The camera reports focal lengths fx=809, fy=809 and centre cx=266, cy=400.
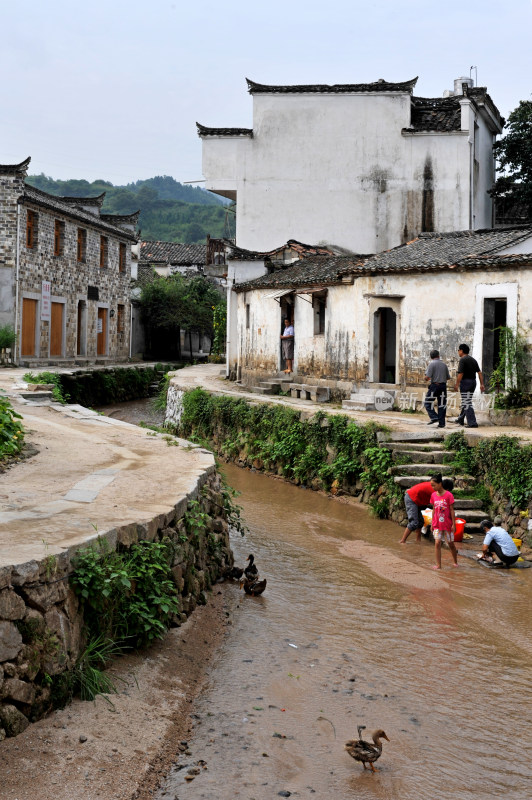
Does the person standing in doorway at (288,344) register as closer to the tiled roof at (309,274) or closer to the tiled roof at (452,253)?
the tiled roof at (309,274)

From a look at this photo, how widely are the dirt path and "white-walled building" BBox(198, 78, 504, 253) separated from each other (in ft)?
77.4

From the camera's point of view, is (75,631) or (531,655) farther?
(531,655)

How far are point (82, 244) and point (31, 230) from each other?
4.58m

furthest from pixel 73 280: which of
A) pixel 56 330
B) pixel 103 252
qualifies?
Result: pixel 103 252

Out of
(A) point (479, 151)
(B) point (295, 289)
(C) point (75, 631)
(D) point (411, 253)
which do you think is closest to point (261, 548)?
(C) point (75, 631)

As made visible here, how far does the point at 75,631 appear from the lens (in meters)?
5.93

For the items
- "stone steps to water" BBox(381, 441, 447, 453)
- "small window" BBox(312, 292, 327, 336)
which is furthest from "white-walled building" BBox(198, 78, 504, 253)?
"stone steps to water" BBox(381, 441, 447, 453)

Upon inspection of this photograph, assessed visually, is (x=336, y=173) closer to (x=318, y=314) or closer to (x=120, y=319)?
(x=318, y=314)

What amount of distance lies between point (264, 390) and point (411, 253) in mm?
5786

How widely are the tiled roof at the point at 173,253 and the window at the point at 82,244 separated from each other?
1980 centimetres

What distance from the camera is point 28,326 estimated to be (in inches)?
1156

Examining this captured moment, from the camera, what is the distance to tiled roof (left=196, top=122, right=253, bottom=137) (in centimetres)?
2886

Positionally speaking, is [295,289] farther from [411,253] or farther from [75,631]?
[75,631]

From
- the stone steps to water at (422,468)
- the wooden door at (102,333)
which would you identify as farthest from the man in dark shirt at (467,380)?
the wooden door at (102,333)
